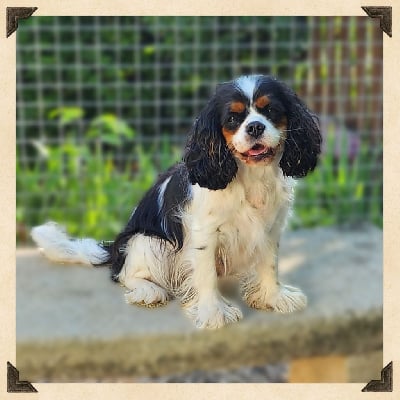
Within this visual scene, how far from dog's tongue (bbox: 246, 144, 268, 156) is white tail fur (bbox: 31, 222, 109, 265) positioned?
1112 millimetres

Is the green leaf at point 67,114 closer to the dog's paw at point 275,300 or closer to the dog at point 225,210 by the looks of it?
the dog at point 225,210

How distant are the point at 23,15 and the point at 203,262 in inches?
49.4

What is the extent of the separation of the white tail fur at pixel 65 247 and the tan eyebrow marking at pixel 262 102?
1.21 m

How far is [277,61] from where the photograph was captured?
18.1ft

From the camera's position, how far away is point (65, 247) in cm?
382

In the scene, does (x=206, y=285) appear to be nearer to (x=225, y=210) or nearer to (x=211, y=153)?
(x=225, y=210)

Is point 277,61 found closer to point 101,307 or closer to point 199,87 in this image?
point 199,87

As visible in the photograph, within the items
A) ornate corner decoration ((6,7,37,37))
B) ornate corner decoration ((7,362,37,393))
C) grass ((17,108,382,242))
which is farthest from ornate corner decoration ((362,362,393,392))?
grass ((17,108,382,242))

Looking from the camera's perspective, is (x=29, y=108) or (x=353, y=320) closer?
(x=353, y=320)

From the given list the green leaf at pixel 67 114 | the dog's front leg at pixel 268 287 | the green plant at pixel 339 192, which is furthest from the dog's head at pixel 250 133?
the green leaf at pixel 67 114

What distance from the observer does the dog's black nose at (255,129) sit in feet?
9.20

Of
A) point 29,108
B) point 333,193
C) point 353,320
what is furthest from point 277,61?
point 353,320
